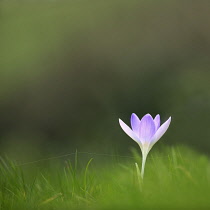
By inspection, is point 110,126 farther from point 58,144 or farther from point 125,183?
point 125,183

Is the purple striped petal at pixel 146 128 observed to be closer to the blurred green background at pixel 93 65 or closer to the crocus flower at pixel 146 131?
the crocus flower at pixel 146 131

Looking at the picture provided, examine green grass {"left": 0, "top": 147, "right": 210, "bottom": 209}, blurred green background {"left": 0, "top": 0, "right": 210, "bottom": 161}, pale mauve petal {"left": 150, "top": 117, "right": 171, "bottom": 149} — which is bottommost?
green grass {"left": 0, "top": 147, "right": 210, "bottom": 209}

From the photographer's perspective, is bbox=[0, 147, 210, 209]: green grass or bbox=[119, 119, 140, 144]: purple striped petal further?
bbox=[119, 119, 140, 144]: purple striped petal

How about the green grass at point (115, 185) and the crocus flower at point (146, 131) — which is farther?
the crocus flower at point (146, 131)

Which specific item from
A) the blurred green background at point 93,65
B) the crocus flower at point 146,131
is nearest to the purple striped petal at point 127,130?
the crocus flower at point 146,131

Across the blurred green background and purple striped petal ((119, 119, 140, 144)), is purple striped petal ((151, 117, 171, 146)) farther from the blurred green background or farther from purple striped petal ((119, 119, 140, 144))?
the blurred green background

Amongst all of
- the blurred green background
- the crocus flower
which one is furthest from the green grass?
the blurred green background

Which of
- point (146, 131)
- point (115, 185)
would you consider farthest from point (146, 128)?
point (115, 185)
